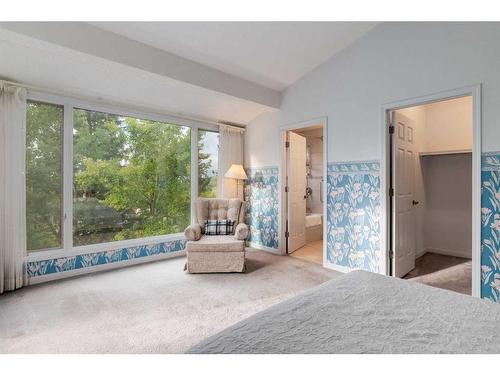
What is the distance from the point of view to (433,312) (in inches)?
44.1

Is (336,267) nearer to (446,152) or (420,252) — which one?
(420,252)

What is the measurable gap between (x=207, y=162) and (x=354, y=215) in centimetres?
255

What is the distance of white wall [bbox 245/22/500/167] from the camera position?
94.9 inches

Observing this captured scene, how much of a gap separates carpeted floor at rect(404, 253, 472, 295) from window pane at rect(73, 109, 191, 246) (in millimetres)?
→ 3414

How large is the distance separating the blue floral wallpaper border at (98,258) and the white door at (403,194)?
3.04 metres

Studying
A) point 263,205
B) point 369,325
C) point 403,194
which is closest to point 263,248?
point 263,205

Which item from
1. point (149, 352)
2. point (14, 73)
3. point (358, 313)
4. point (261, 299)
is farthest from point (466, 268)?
point (14, 73)

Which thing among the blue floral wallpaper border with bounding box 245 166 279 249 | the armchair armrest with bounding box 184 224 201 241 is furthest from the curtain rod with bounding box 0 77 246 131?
the armchair armrest with bounding box 184 224 201 241

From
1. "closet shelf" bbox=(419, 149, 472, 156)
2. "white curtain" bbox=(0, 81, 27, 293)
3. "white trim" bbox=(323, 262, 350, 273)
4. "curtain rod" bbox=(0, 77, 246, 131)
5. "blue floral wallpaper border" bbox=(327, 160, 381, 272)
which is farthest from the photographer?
"closet shelf" bbox=(419, 149, 472, 156)

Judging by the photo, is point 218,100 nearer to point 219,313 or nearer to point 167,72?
point 167,72

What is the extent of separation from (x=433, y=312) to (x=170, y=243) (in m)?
3.60

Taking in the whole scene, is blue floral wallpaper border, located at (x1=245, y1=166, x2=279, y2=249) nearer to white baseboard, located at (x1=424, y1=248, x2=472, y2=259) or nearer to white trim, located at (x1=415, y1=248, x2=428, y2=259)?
white trim, located at (x1=415, y1=248, x2=428, y2=259)

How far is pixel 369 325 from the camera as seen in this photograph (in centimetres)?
103

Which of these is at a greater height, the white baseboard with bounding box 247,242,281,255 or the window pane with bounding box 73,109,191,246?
the window pane with bounding box 73,109,191,246
